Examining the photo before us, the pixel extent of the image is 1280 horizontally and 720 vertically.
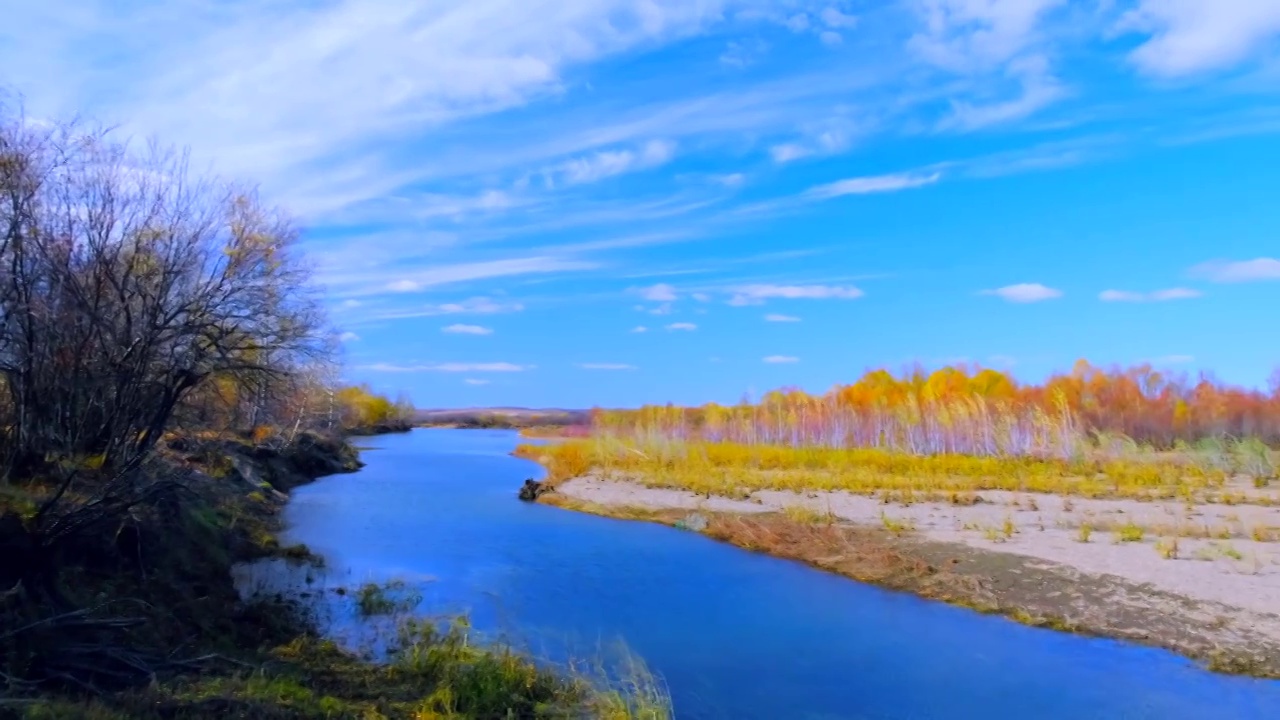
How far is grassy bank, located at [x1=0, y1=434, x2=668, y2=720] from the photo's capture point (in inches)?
308

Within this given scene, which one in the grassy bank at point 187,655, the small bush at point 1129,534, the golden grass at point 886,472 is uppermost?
the golden grass at point 886,472

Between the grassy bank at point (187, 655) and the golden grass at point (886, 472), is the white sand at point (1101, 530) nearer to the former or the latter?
the golden grass at point (886, 472)

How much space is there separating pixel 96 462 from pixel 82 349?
235 centimetres

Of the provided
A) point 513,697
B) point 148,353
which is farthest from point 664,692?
point 148,353

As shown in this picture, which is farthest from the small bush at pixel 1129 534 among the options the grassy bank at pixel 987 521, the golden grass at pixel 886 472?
the golden grass at pixel 886 472

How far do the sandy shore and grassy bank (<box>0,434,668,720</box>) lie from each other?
29.8 feet

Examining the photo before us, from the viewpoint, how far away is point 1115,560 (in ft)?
58.3

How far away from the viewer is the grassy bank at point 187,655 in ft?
25.7

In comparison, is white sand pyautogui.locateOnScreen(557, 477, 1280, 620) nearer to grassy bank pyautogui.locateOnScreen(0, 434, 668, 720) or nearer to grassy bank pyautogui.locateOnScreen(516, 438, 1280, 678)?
grassy bank pyautogui.locateOnScreen(516, 438, 1280, 678)

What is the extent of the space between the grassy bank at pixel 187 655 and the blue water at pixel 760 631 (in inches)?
86.7

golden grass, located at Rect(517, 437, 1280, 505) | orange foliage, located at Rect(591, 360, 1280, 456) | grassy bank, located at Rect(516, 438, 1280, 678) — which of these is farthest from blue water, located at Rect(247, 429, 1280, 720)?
orange foliage, located at Rect(591, 360, 1280, 456)

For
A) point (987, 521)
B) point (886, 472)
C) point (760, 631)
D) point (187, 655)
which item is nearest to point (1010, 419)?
point (886, 472)

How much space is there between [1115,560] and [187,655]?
17.3 meters

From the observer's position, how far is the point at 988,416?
148ft
